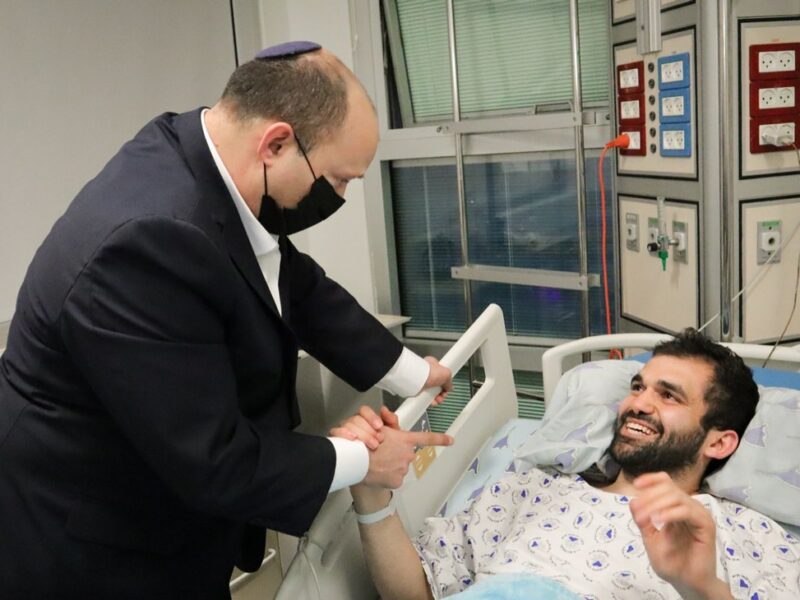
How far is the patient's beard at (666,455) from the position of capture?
6.40ft

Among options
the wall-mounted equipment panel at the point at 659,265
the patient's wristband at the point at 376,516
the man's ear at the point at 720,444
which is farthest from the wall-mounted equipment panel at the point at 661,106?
the patient's wristband at the point at 376,516

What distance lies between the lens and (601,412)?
7.03 ft

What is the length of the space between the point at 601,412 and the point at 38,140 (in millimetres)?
2055

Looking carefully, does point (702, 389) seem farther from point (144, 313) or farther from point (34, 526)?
point (34, 526)

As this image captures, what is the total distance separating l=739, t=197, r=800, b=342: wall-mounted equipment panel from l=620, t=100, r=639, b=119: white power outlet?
50 centimetres

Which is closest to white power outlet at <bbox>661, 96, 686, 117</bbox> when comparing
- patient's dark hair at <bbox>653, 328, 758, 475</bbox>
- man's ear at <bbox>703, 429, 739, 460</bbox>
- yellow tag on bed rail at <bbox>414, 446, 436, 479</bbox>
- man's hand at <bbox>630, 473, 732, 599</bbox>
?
patient's dark hair at <bbox>653, 328, 758, 475</bbox>

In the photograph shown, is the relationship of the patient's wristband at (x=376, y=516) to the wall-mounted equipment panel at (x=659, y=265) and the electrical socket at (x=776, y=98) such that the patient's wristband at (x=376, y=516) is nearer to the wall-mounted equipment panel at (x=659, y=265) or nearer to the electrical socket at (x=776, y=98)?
the wall-mounted equipment panel at (x=659, y=265)

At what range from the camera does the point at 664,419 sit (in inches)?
77.9

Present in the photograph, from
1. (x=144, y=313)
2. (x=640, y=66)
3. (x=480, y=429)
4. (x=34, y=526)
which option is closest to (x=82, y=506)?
(x=34, y=526)

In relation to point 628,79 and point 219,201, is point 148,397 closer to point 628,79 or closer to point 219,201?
point 219,201

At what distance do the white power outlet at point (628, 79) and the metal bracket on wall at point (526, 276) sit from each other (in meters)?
0.69

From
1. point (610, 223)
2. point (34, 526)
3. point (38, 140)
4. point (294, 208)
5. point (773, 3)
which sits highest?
point (773, 3)

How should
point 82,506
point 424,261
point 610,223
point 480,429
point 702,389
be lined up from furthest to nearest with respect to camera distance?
point 424,261, point 610,223, point 480,429, point 702,389, point 82,506

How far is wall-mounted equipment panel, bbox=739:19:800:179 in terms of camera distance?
244 cm
